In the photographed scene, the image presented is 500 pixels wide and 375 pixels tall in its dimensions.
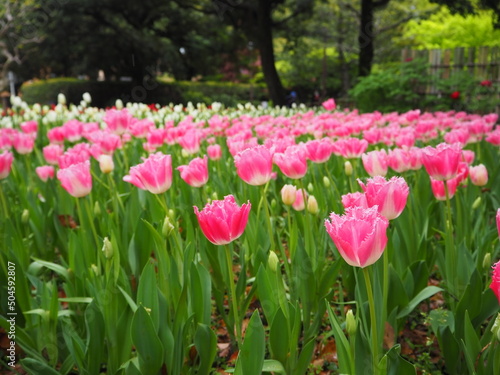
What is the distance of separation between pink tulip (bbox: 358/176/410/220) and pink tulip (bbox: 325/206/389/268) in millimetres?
172

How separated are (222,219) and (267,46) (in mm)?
13808

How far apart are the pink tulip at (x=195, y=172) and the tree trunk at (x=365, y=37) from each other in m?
13.4

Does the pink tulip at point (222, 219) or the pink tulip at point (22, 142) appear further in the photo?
the pink tulip at point (22, 142)

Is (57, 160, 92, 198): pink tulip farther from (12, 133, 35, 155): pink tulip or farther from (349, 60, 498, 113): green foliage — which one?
(349, 60, 498, 113): green foliage

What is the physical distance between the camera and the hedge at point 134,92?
17844mm

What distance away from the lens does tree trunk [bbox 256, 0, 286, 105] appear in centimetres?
1384

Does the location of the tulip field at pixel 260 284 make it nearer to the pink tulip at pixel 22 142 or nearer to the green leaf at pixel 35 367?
the green leaf at pixel 35 367

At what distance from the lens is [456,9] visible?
35.3ft

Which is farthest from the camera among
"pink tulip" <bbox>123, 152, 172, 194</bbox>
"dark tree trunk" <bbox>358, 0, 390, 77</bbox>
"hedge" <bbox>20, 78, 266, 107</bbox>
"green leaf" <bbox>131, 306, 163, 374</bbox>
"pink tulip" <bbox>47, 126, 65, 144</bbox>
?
"hedge" <bbox>20, 78, 266, 107</bbox>

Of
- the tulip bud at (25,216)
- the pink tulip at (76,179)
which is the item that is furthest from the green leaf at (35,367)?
the tulip bud at (25,216)

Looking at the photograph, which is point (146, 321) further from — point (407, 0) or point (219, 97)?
point (407, 0)

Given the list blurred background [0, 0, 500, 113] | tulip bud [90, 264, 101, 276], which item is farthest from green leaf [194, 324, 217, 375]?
blurred background [0, 0, 500, 113]

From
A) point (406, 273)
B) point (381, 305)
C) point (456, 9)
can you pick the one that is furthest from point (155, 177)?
point (456, 9)

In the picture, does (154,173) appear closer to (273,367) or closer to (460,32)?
(273,367)
